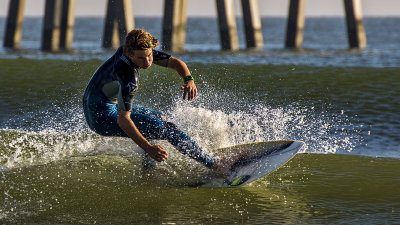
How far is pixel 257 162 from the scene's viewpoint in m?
5.82

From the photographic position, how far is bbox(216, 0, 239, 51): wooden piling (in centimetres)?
1991

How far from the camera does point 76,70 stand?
1595cm

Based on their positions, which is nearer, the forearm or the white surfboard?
the forearm

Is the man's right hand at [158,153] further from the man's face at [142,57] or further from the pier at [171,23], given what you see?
the pier at [171,23]

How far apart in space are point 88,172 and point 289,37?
58.8 feet

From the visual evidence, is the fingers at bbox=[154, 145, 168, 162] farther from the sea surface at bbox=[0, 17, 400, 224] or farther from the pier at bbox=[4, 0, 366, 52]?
the pier at bbox=[4, 0, 366, 52]

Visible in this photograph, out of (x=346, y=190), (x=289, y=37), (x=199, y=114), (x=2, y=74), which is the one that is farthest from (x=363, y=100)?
(x=289, y=37)

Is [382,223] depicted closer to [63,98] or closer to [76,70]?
[63,98]

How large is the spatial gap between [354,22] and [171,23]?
7613 mm

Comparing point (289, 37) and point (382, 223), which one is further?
point (289, 37)

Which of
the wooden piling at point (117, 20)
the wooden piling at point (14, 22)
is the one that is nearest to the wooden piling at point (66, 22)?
the wooden piling at point (117, 20)

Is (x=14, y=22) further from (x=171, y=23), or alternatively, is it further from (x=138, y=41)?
(x=138, y=41)

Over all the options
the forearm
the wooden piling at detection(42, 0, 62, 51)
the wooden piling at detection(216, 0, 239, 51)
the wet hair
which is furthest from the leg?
the wooden piling at detection(42, 0, 62, 51)

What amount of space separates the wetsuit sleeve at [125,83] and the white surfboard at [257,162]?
55.4 inches
